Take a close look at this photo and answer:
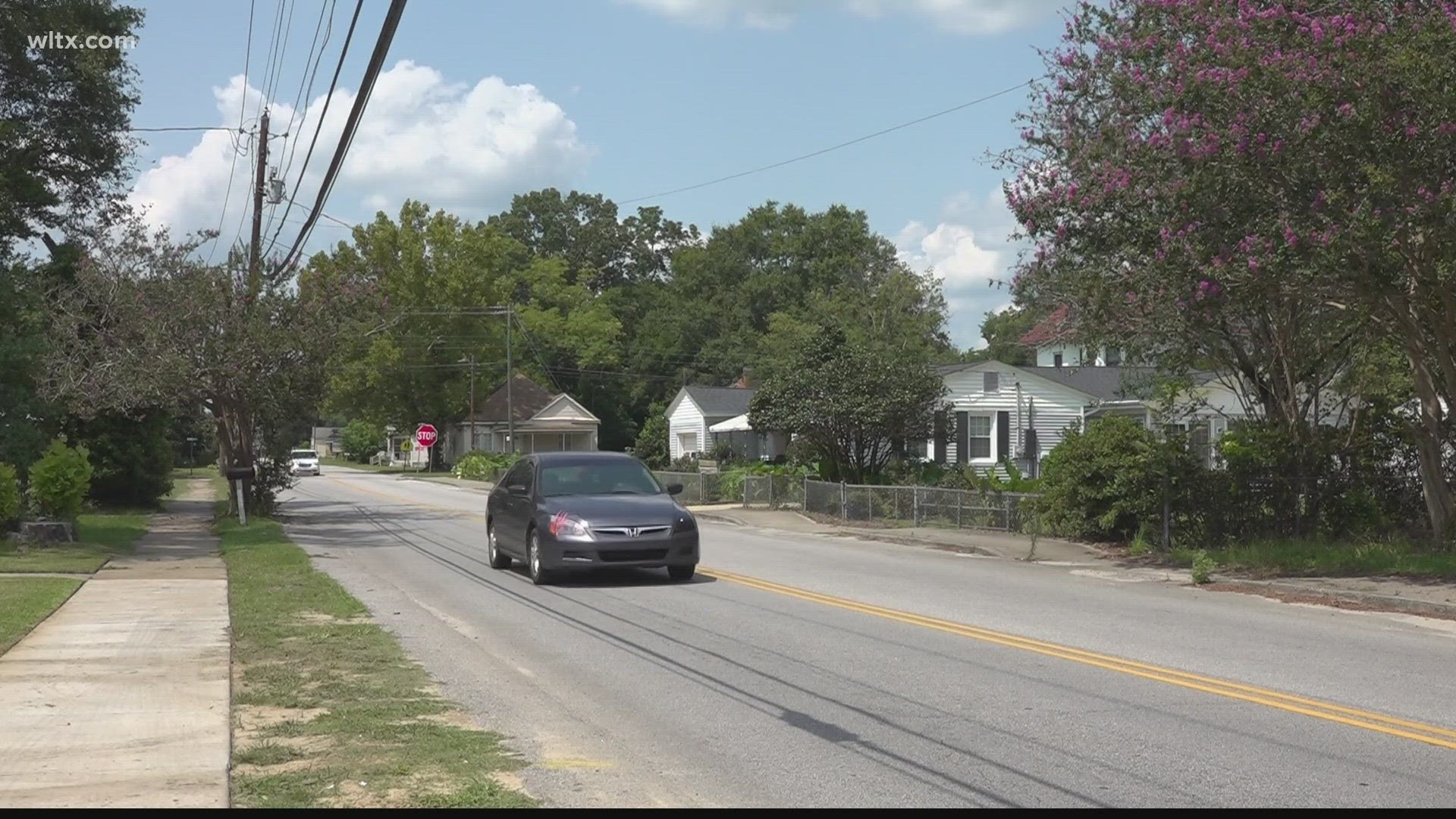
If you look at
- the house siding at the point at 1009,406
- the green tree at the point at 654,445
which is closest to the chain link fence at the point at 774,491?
the house siding at the point at 1009,406

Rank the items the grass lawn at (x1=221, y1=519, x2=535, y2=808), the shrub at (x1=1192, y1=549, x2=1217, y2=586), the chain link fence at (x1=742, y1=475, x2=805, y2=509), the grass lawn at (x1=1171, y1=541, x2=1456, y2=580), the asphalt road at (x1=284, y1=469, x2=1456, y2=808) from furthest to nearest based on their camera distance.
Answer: the chain link fence at (x1=742, y1=475, x2=805, y2=509) → the shrub at (x1=1192, y1=549, x2=1217, y2=586) → the grass lawn at (x1=1171, y1=541, x2=1456, y2=580) → the asphalt road at (x1=284, y1=469, x2=1456, y2=808) → the grass lawn at (x1=221, y1=519, x2=535, y2=808)

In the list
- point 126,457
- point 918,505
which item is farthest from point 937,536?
point 126,457

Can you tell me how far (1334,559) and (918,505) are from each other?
432 inches

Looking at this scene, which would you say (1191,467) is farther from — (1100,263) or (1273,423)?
(1100,263)

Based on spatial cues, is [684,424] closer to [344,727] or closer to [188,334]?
[188,334]

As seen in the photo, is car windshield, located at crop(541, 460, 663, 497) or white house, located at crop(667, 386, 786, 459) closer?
car windshield, located at crop(541, 460, 663, 497)

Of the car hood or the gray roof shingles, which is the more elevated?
the gray roof shingles

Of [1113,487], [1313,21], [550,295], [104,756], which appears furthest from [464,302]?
[104,756]

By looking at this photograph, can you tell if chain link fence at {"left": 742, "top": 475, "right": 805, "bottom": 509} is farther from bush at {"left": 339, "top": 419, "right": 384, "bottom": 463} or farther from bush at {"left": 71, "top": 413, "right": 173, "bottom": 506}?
bush at {"left": 339, "top": 419, "right": 384, "bottom": 463}

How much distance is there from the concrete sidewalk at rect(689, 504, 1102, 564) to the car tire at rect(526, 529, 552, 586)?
7.90 metres

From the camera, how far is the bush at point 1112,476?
21.6 meters

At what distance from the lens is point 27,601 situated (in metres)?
14.7

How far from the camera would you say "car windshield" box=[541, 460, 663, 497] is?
58.2 feet

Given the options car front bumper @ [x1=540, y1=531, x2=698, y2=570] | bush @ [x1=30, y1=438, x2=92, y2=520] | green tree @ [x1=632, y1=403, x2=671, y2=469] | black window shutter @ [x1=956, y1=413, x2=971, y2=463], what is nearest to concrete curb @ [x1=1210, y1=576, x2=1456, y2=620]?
car front bumper @ [x1=540, y1=531, x2=698, y2=570]
